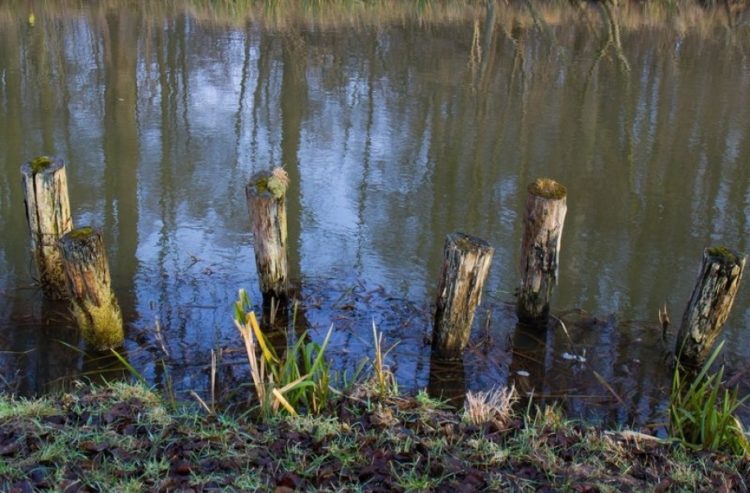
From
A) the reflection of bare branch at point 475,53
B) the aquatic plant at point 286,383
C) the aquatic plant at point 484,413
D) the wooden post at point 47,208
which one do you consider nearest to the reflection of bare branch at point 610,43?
the reflection of bare branch at point 475,53

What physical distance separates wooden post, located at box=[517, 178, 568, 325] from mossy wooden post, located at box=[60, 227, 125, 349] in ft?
10.3

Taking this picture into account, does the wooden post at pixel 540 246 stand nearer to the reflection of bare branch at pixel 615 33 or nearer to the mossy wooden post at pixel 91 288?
the mossy wooden post at pixel 91 288

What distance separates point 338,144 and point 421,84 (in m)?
3.61

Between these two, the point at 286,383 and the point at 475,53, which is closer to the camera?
the point at 286,383

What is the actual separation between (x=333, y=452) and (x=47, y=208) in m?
3.22

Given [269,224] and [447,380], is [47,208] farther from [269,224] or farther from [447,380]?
[447,380]

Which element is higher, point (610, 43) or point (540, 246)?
point (610, 43)

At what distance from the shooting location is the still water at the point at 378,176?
20.7 ft

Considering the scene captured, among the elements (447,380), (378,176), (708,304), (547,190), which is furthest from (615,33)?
(447,380)

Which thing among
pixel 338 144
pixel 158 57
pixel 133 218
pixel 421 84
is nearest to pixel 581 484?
pixel 133 218

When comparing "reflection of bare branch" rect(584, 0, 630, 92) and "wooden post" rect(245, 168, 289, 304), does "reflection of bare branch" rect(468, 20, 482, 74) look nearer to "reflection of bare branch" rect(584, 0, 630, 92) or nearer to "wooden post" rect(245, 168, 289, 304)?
"reflection of bare branch" rect(584, 0, 630, 92)

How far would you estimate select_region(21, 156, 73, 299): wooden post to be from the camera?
6.06 m

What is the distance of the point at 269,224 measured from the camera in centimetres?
614

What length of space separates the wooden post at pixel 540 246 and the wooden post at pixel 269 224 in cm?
189
